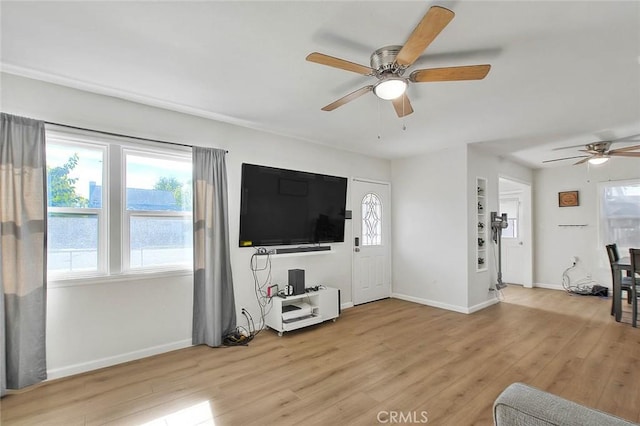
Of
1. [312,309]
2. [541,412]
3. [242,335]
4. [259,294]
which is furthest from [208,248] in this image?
[541,412]

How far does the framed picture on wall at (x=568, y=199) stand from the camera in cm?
598

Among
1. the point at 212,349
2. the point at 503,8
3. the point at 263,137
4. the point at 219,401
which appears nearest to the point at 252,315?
the point at 212,349

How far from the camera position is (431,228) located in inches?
196

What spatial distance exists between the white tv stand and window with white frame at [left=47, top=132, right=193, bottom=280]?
118 cm

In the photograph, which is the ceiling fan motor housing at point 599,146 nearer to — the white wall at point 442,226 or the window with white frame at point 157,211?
the white wall at point 442,226

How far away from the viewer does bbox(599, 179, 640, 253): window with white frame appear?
210 inches

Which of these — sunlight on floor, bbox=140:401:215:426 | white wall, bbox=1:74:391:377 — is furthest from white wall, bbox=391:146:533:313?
sunlight on floor, bbox=140:401:215:426

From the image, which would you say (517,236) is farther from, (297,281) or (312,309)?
(297,281)

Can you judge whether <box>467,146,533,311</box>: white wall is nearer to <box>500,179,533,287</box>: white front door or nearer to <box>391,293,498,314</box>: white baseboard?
<box>391,293,498,314</box>: white baseboard

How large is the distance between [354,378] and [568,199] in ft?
20.3

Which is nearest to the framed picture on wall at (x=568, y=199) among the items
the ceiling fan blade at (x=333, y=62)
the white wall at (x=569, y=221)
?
the white wall at (x=569, y=221)

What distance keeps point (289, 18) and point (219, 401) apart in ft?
8.94

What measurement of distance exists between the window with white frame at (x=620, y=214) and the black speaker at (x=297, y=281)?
19.4 feet

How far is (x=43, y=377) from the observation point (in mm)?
2479
